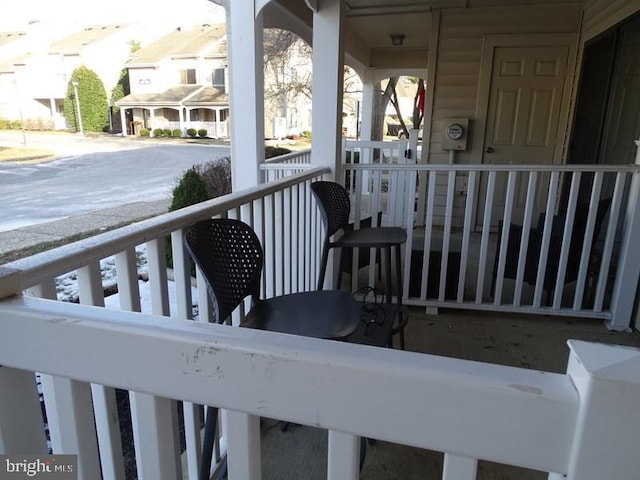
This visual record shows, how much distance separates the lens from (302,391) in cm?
54

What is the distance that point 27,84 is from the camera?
20859mm

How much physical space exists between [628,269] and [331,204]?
2041 millimetres

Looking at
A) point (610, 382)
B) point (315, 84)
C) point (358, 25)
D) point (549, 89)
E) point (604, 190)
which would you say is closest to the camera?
point (610, 382)

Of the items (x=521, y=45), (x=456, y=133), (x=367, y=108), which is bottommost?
(x=456, y=133)

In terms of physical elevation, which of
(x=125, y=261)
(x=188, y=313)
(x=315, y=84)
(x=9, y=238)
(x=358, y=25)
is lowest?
(x=9, y=238)

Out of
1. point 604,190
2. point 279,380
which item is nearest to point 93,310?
point 279,380

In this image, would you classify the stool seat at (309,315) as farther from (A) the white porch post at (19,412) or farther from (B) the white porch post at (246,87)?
(B) the white porch post at (246,87)

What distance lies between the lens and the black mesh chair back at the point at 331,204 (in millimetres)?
2301

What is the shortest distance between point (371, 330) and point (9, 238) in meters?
4.91

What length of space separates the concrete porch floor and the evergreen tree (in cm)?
2793

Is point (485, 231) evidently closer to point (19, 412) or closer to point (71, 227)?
point (19, 412)

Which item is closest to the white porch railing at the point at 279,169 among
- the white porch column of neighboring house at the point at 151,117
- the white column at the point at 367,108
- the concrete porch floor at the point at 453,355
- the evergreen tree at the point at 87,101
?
the concrete porch floor at the point at 453,355

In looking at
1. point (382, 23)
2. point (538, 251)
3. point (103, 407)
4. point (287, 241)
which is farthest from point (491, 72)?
point (103, 407)

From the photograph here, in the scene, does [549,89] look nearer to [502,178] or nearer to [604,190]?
[502,178]
